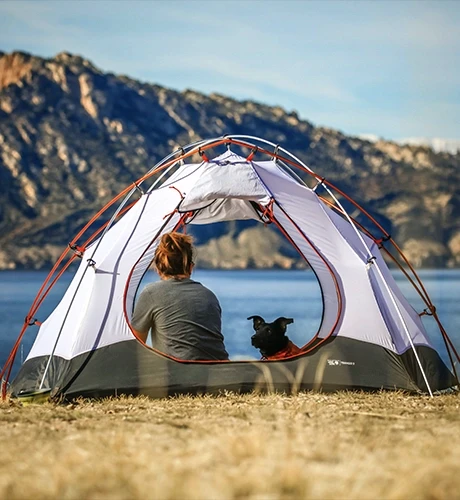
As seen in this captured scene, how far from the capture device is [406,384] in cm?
816

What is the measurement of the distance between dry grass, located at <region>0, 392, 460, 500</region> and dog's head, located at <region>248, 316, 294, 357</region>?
1607mm

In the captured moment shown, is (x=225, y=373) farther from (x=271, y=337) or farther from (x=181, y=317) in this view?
(x=271, y=337)

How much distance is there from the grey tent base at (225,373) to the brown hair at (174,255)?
0.76 meters

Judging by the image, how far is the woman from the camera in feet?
26.2

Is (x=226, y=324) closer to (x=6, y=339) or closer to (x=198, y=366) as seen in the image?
(x=6, y=339)

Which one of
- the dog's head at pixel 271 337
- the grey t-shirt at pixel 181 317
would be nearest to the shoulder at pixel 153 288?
the grey t-shirt at pixel 181 317

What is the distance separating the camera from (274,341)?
336 inches

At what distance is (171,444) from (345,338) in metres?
3.77

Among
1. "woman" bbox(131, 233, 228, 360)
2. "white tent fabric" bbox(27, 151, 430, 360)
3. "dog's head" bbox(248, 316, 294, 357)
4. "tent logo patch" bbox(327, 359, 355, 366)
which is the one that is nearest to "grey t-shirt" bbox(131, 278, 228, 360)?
"woman" bbox(131, 233, 228, 360)

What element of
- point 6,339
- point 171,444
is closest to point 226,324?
point 6,339

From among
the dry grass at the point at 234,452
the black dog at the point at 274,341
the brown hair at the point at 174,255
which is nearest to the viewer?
the dry grass at the point at 234,452

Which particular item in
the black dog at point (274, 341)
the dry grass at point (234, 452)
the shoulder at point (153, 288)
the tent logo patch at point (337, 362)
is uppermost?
the shoulder at point (153, 288)

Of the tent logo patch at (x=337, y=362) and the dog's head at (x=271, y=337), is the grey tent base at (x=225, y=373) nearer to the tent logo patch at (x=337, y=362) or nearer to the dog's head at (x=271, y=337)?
the tent logo patch at (x=337, y=362)

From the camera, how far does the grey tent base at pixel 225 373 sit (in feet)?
25.8
